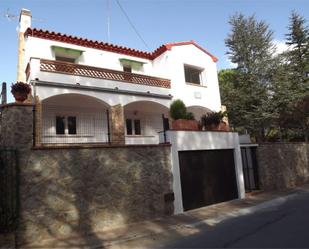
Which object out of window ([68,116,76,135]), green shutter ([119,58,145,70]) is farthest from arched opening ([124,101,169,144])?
window ([68,116,76,135])

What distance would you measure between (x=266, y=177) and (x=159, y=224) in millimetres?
9044

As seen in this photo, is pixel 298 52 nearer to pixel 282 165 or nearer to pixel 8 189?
pixel 282 165

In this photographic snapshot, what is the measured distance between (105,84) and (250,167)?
9.62 metres

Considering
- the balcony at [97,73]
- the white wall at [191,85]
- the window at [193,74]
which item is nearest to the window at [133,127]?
the balcony at [97,73]

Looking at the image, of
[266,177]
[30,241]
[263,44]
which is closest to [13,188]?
[30,241]

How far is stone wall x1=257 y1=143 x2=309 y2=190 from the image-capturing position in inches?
616

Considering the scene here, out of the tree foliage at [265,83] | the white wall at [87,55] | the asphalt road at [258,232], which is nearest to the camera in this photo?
the asphalt road at [258,232]

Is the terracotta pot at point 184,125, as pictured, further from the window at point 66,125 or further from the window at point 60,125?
the window at point 60,125

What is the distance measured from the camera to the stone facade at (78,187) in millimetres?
7680

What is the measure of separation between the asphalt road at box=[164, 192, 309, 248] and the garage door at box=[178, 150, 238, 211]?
2.29 metres

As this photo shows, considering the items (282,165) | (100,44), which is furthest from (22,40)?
(282,165)

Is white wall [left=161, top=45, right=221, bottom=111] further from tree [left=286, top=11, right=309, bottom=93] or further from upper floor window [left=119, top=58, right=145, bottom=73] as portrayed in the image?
tree [left=286, top=11, right=309, bottom=93]

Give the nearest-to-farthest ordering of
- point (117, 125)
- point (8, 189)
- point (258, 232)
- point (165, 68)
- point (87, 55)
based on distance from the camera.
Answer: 1. point (8, 189)
2. point (258, 232)
3. point (117, 125)
4. point (87, 55)
5. point (165, 68)

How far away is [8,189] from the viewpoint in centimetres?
738
